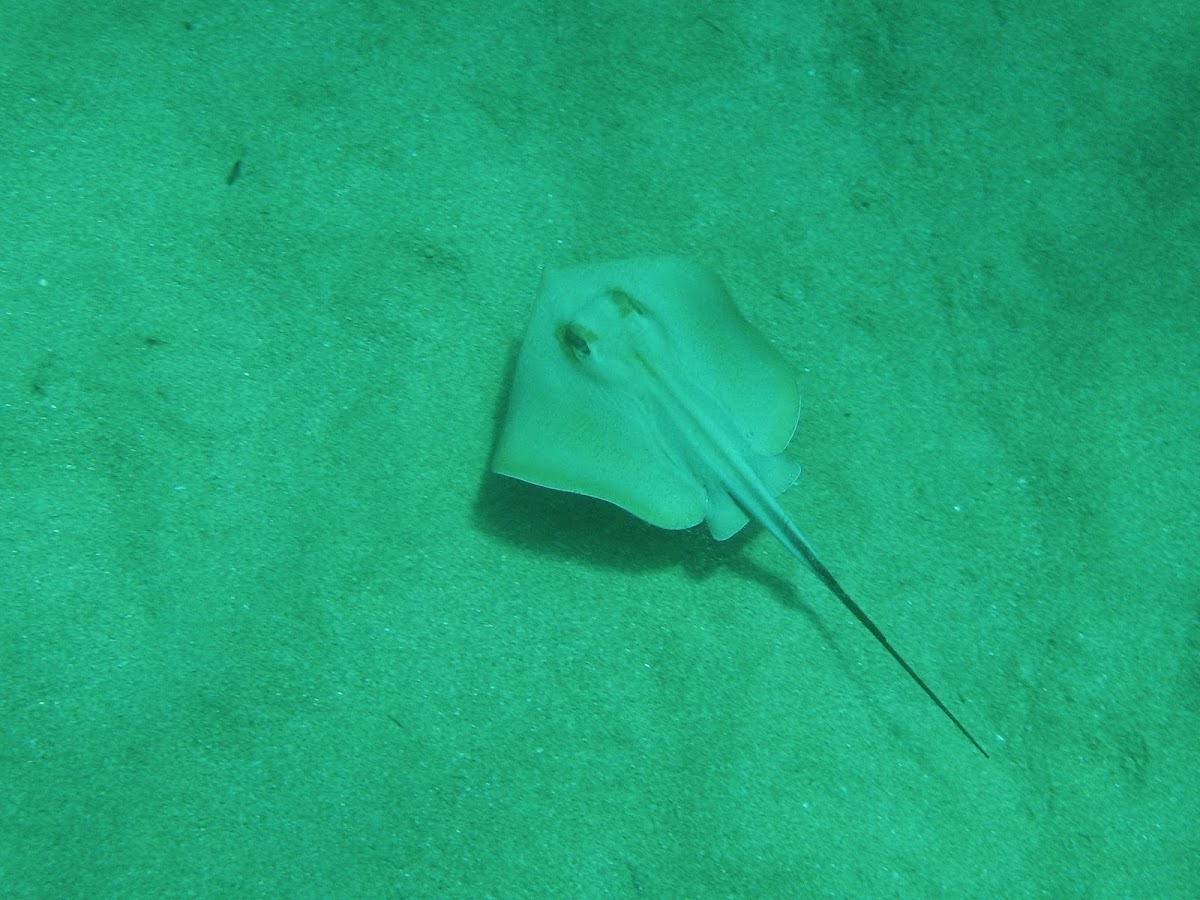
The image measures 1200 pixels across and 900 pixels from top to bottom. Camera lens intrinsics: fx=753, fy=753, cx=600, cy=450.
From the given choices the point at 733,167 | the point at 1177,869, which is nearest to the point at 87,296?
the point at 733,167

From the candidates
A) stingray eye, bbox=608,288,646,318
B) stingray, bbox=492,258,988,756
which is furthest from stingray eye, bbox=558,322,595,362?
stingray eye, bbox=608,288,646,318

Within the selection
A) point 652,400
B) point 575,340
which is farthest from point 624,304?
point 652,400

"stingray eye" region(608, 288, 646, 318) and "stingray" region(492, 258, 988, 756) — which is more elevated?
"stingray eye" region(608, 288, 646, 318)

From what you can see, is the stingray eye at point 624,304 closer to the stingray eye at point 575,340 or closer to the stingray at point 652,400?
the stingray at point 652,400

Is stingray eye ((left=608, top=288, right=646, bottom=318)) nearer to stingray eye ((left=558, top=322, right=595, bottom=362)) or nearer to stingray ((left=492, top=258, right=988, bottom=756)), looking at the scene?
stingray ((left=492, top=258, right=988, bottom=756))

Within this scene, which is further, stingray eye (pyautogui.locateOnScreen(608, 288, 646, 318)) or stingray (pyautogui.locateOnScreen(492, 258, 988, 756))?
stingray eye (pyautogui.locateOnScreen(608, 288, 646, 318))

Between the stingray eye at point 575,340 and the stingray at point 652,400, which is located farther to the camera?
the stingray eye at point 575,340

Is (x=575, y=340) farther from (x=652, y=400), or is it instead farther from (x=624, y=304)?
(x=652, y=400)

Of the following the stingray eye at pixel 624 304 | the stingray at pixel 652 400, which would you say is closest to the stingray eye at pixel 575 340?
the stingray at pixel 652 400

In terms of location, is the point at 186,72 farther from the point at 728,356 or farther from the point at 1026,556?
the point at 1026,556
